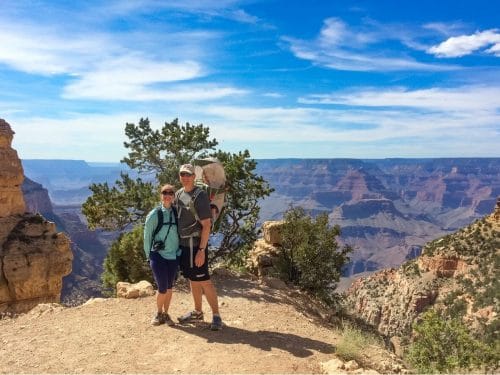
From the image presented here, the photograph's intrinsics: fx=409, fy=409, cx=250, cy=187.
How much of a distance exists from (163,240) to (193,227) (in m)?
0.67

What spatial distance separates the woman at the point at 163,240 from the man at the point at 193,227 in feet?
0.54

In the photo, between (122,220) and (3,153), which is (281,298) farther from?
(3,153)

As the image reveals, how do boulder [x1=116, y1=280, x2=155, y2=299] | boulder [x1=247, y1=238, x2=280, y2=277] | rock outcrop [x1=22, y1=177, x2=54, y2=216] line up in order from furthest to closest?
rock outcrop [x1=22, y1=177, x2=54, y2=216], boulder [x1=247, y1=238, x2=280, y2=277], boulder [x1=116, y1=280, x2=155, y2=299]

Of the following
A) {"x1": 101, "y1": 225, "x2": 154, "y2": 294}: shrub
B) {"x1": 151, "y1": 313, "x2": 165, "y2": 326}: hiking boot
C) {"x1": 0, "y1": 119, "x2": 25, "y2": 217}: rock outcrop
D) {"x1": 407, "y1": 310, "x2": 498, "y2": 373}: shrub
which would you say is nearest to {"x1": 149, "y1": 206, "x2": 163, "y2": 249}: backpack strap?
{"x1": 151, "y1": 313, "x2": 165, "y2": 326}: hiking boot

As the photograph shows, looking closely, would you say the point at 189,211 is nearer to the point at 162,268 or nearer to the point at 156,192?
the point at 162,268

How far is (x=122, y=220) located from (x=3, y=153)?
682 inches

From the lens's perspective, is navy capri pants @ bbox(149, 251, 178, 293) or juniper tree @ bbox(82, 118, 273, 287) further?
juniper tree @ bbox(82, 118, 273, 287)

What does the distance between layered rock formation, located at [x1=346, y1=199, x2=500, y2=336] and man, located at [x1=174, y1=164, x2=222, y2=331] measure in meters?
A: 34.7

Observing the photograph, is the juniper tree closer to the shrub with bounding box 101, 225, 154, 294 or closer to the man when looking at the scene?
the shrub with bounding box 101, 225, 154, 294

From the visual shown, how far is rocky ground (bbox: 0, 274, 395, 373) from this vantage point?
6625 mm

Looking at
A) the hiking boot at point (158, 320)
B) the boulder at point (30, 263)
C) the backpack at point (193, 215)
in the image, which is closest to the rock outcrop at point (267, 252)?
the hiking boot at point (158, 320)

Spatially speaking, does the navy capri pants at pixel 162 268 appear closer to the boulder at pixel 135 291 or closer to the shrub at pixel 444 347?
the boulder at pixel 135 291

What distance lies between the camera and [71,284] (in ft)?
268

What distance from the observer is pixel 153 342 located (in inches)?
298
